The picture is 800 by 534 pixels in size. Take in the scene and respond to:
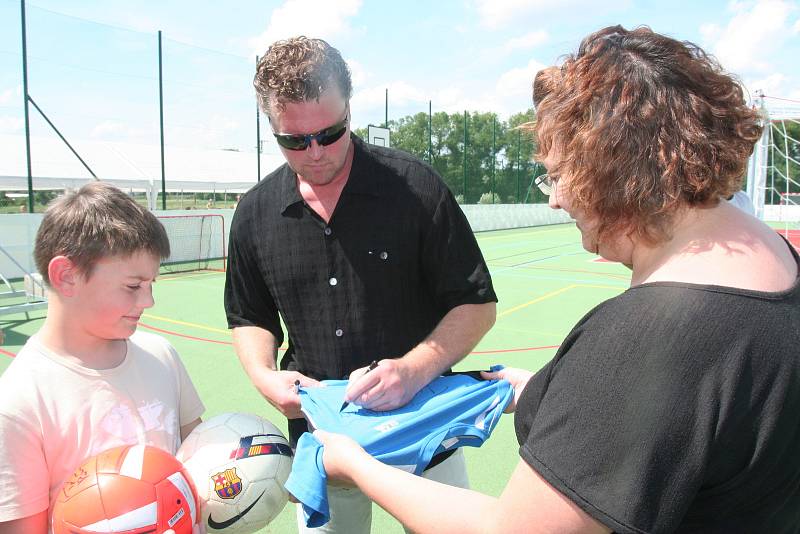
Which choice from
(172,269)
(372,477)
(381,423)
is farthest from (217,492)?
(172,269)

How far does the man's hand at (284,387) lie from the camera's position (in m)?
2.13

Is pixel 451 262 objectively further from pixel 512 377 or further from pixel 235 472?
pixel 235 472

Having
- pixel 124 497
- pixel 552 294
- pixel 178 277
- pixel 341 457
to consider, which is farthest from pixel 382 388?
pixel 178 277

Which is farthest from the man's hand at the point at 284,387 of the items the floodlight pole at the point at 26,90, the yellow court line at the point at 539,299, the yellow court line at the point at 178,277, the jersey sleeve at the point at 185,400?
the floodlight pole at the point at 26,90

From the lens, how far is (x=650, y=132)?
3.67 feet

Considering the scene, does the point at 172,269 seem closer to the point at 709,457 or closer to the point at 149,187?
the point at 149,187

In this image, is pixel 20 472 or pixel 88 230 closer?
pixel 20 472

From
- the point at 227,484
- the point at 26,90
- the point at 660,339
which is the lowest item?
the point at 227,484

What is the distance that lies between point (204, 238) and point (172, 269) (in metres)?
1.78

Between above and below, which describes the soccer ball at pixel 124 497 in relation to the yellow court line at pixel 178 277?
above

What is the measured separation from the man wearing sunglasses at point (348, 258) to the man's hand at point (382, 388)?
0.19 metres

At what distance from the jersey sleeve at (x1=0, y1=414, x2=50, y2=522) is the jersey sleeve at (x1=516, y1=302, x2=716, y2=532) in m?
1.39

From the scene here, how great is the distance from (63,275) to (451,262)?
133cm

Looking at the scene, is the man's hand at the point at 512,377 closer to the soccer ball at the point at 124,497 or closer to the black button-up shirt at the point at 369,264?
the black button-up shirt at the point at 369,264
